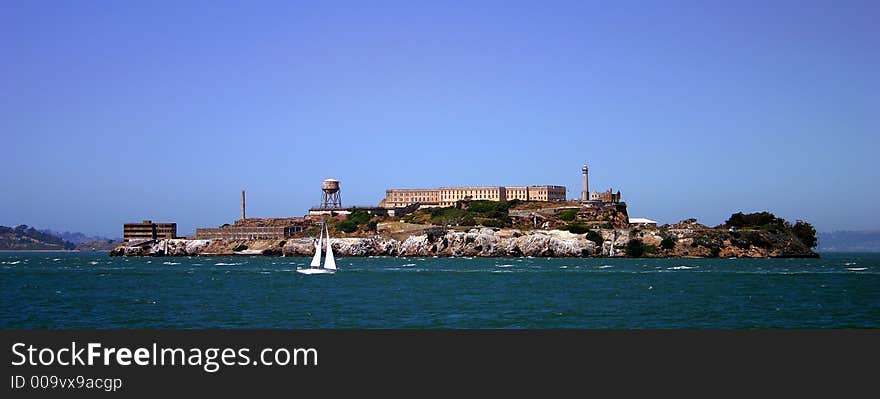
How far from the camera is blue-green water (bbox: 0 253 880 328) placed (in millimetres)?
54156

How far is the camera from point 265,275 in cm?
10825

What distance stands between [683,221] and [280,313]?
152059 millimetres

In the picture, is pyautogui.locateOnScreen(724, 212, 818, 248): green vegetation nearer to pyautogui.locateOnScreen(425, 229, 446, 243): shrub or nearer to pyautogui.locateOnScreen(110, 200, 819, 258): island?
pyautogui.locateOnScreen(110, 200, 819, 258): island

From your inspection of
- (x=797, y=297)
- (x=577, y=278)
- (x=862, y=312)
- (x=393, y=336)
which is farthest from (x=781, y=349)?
(x=577, y=278)

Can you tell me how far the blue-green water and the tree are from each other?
96245 mm

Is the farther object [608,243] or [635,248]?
[608,243]

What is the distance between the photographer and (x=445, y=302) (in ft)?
217

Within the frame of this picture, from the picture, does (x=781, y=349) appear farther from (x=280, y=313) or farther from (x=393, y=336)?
(x=280, y=313)

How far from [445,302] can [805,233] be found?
14584cm

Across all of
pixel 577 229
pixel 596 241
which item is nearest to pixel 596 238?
pixel 596 241

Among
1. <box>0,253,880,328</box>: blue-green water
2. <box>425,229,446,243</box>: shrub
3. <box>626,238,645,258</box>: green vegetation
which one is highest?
<box>425,229,446,243</box>: shrub

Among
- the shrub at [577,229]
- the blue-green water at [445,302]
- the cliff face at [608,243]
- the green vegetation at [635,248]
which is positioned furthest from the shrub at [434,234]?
the blue-green water at [445,302]

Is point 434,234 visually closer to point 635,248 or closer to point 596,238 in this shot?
point 596,238

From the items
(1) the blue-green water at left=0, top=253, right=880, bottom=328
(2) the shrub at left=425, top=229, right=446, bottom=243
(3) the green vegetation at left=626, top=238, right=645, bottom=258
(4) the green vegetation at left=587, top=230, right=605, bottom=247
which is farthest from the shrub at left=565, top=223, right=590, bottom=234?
(1) the blue-green water at left=0, top=253, right=880, bottom=328
